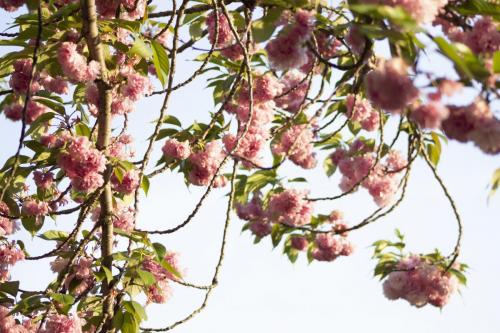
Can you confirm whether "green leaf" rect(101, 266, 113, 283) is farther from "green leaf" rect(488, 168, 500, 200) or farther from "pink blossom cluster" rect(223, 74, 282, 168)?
"green leaf" rect(488, 168, 500, 200)

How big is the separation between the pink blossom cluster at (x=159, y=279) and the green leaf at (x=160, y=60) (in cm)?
85

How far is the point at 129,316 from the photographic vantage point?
2873mm

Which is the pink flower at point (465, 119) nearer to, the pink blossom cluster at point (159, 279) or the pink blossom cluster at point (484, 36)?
the pink blossom cluster at point (484, 36)

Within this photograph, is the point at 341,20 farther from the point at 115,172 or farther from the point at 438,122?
the point at 438,122

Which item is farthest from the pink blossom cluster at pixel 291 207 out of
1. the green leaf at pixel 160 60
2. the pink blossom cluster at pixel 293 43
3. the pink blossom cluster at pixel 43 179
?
the pink blossom cluster at pixel 293 43

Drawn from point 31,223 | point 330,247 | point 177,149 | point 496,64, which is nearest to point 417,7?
point 496,64

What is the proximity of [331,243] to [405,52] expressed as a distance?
3.12 meters

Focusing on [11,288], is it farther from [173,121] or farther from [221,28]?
[221,28]

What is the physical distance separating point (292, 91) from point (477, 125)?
2384 mm

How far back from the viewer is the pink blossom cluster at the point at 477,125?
1.50 meters

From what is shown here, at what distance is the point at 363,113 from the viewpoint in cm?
380

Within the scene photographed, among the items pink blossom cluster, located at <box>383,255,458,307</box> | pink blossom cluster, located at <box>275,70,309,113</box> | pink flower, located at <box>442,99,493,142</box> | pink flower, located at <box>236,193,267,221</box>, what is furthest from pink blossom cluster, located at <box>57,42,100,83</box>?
pink flower, located at <box>236,193,267,221</box>

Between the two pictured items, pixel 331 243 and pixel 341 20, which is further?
pixel 331 243

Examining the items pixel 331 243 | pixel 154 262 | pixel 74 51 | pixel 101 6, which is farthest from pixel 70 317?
pixel 331 243
